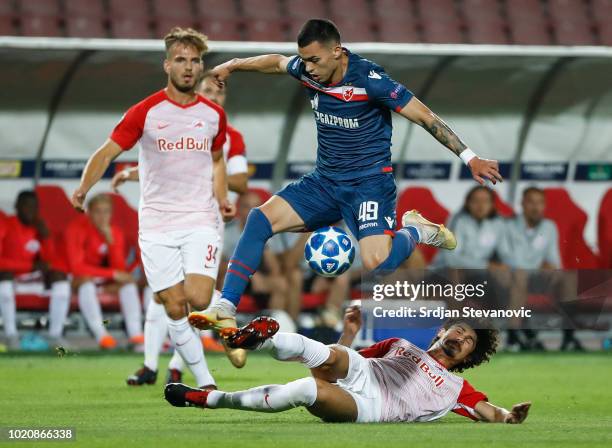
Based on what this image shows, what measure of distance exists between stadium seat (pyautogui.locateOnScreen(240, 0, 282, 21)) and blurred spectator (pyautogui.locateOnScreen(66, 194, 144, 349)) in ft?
8.93

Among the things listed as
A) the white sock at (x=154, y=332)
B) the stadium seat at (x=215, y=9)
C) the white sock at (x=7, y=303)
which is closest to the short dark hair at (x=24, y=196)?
the white sock at (x=7, y=303)

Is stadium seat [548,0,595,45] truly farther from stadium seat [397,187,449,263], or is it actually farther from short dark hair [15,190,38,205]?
short dark hair [15,190,38,205]

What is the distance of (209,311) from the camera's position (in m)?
8.66

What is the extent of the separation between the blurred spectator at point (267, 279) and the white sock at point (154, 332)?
152 inches

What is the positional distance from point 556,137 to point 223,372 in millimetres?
6062

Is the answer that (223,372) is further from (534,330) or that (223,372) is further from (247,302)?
(534,330)

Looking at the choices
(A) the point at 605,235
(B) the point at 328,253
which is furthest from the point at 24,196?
(B) the point at 328,253

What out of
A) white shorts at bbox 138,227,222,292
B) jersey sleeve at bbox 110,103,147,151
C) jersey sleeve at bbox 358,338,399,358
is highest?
jersey sleeve at bbox 110,103,147,151

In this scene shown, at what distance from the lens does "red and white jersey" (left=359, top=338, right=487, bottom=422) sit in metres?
8.32

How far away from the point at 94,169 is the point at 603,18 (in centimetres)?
993

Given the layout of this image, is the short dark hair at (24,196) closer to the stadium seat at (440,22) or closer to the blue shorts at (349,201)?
the stadium seat at (440,22)

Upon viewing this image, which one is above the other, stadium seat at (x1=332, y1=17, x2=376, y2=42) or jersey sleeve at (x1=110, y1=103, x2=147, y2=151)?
stadium seat at (x1=332, y1=17, x2=376, y2=42)

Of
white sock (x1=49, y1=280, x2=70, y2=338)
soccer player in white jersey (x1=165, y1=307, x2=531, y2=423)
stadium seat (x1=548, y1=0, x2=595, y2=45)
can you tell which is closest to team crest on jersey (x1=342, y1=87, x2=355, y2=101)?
soccer player in white jersey (x1=165, y1=307, x2=531, y2=423)

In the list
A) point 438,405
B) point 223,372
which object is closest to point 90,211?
point 223,372
